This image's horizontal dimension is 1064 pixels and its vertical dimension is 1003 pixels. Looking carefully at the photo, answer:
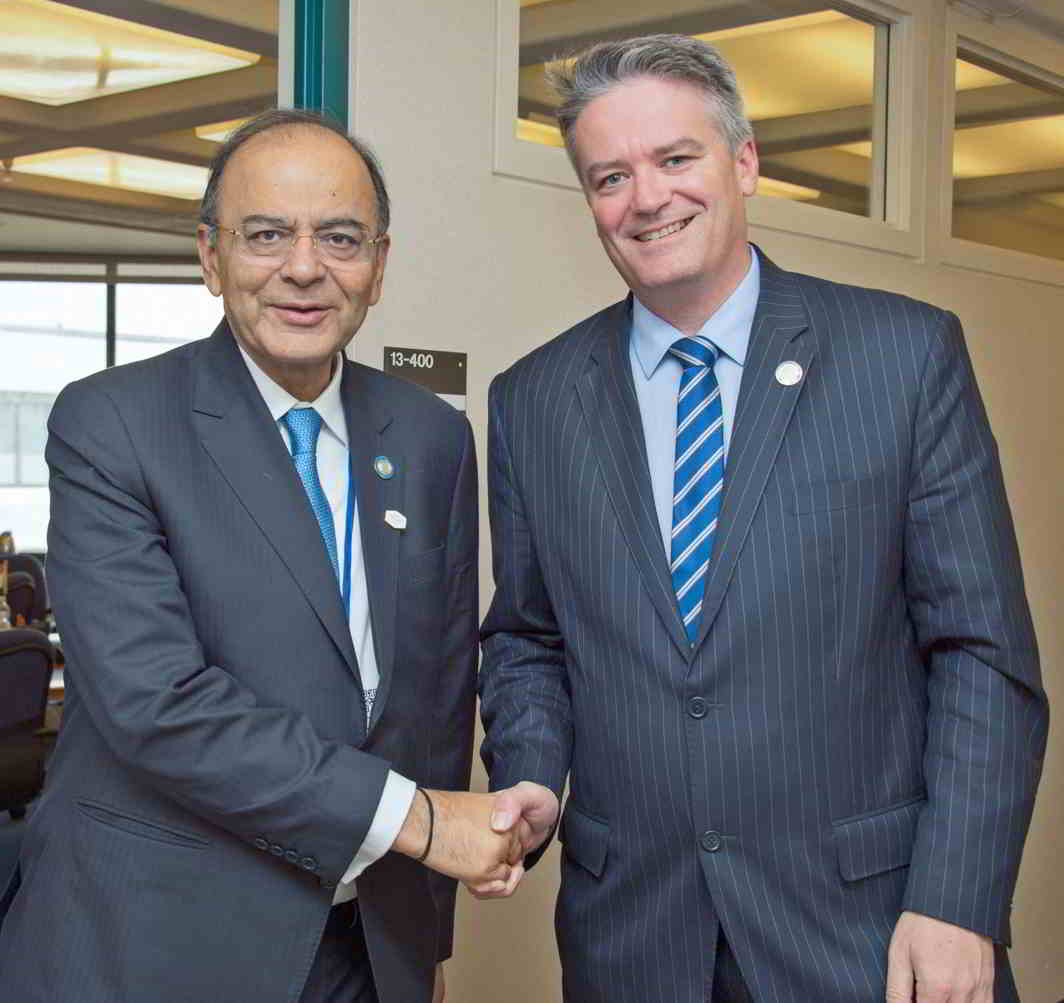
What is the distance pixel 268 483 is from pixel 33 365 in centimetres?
139

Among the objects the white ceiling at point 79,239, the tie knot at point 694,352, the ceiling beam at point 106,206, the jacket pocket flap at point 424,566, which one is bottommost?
the jacket pocket flap at point 424,566

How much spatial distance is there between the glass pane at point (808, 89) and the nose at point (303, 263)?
6.10 ft

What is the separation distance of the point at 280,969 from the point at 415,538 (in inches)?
23.3

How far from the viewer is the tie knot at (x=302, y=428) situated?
5.82 ft

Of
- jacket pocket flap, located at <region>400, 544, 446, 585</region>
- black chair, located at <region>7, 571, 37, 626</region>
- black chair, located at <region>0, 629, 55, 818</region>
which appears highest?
jacket pocket flap, located at <region>400, 544, 446, 585</region>

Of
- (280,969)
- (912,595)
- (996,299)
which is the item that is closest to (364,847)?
(280,969)

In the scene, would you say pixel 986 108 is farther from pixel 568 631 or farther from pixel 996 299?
pixel 568 631

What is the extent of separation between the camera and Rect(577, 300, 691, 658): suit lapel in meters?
1.68

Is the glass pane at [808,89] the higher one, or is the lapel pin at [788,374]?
the glass pane at [808,89]

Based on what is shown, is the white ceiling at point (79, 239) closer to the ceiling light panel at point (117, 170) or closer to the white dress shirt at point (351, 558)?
the ceiling light panel at point (117, 170)

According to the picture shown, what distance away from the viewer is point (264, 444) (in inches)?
66.6

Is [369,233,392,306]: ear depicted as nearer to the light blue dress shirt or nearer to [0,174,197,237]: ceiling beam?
the light blue dress shirt

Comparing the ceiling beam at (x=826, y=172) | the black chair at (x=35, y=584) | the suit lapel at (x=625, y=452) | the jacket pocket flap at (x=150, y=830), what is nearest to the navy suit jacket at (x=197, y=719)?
the jacket pocket flap at (x=150, y=830)

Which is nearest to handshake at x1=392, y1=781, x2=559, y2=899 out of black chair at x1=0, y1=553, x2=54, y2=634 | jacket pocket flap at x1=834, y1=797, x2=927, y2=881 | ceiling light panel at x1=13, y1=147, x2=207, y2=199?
jacket pocket flap at x1=834, y1=797, x2=927, y2=881
